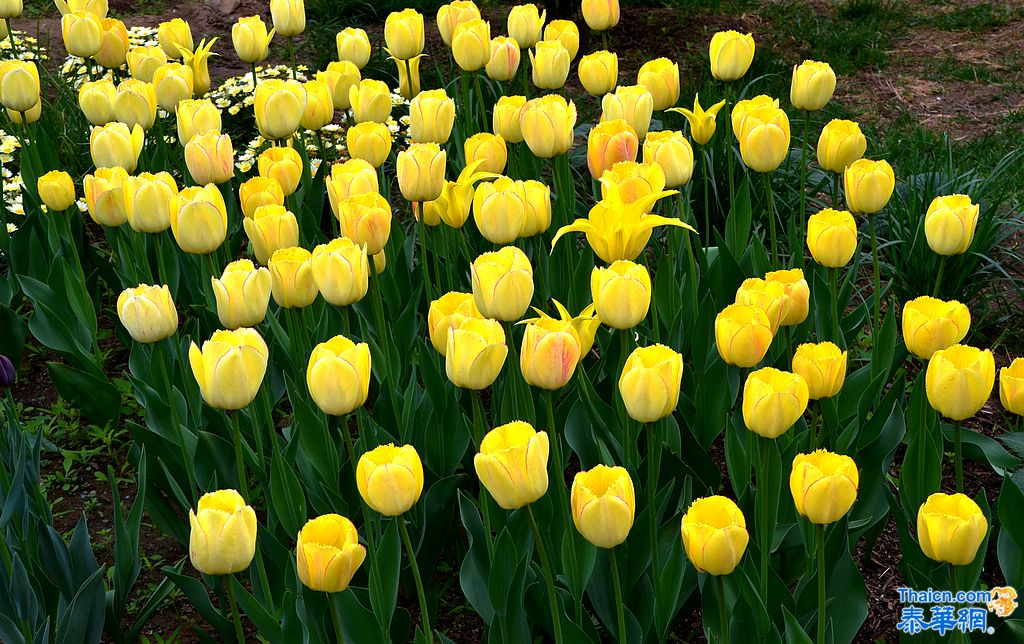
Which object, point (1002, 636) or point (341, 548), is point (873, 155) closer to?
point (1002, 636)

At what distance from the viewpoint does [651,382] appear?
159 cm

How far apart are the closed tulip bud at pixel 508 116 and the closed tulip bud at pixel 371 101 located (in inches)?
12.6

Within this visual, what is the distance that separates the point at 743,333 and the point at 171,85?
74.8 inches

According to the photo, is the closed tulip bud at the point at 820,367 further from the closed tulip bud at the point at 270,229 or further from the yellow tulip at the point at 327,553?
the closed tulip bud at the point at 270,229

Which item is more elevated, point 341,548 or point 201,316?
point 341,548

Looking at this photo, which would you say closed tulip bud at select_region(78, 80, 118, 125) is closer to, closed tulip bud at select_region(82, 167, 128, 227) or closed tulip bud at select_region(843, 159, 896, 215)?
closed tulip bud at select_region(82, 167, 128, 227)

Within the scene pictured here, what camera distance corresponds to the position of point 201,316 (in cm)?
272

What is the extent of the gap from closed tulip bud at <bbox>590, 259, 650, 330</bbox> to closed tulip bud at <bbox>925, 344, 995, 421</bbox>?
463 mm

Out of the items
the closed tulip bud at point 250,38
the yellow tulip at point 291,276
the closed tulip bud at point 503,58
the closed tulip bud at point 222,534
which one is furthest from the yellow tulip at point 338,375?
the closed tulip bud at point 250,38

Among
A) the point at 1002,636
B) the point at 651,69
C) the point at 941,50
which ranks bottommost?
the point at 941,50

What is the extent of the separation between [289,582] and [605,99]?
1408mm

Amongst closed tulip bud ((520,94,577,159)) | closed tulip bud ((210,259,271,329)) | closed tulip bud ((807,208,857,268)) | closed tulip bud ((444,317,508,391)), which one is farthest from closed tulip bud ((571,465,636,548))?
closed tulip bud ((520,94,577,159))

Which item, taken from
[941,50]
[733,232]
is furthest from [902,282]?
[941,50]

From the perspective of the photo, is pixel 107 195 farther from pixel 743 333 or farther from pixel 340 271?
pixel 743 333
